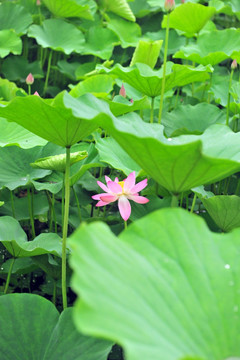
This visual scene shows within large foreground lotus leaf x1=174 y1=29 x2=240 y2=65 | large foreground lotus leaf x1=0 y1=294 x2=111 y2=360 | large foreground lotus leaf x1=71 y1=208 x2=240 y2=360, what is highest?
large foreground lotus leaf x1=71 y1=208 x2=240 y2=360

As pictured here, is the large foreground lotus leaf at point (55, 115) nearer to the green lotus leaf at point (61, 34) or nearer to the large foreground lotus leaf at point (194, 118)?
the large foreground lotus leaf at point (194, 118)

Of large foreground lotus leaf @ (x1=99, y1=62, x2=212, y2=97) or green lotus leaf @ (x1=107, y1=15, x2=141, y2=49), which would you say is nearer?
large foreground lotus leaf @ (x1=99, y1=62, x2=212, y2=97)

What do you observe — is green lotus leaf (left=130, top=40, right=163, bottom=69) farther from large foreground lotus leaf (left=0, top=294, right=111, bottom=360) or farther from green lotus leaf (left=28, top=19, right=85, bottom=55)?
large foreground lotus leaf (left=0, top=294, right=111, bottom=360)

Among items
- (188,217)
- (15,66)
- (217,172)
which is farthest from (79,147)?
(15,66)

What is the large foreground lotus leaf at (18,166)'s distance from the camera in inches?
60.1

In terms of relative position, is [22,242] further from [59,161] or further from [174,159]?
[174,159]

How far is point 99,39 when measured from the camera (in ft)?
9.41

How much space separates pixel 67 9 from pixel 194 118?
135 centimetres

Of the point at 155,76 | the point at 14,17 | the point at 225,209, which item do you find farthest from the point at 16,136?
the point at 14,17

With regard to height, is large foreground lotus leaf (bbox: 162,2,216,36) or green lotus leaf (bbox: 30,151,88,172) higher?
large foreground lotus leaf (bbox: 162,2,216,36)

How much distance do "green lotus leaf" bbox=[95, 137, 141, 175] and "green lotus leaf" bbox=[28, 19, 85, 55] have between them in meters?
1.45

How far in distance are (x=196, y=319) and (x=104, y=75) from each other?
1367 mm

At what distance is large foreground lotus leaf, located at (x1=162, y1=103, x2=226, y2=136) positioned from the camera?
184 cm

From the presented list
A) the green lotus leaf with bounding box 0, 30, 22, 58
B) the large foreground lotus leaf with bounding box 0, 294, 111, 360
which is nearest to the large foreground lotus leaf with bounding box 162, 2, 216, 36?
the green lotus leaf with bounding box 0, 30, 22, 58
